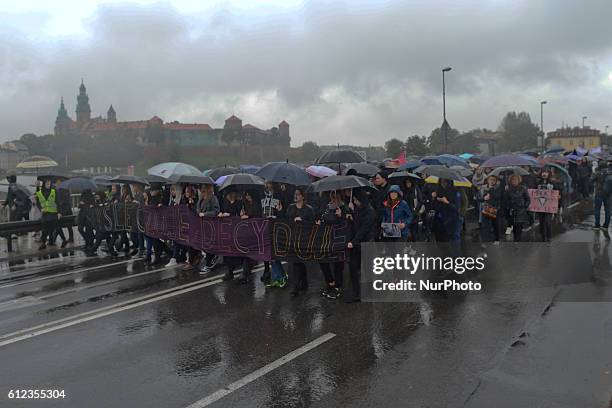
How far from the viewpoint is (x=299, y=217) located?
8148mm

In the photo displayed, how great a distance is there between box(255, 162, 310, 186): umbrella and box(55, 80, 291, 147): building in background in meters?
112

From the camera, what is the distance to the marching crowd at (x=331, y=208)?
799 centimetres

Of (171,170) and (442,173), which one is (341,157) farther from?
(442,173)

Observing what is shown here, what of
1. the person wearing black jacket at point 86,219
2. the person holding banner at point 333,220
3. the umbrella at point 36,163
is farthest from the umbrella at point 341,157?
the umbrella at point 36,163

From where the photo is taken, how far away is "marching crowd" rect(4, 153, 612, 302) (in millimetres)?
7992

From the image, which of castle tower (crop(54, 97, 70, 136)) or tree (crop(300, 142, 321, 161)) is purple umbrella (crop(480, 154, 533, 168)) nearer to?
tree (crop(300, 142, 321, 161))

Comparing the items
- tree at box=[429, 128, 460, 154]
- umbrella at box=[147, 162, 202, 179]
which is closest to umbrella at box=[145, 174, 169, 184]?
umbrella at box=[147, 162, 202, 179]

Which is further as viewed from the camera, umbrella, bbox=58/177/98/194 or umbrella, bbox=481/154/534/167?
umbrella, bbox=58/177/98/194

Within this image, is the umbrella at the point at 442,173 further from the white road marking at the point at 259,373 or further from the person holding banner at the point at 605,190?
the person holding banner at the point at 605,190

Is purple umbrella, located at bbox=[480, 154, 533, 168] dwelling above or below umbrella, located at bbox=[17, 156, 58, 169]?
below

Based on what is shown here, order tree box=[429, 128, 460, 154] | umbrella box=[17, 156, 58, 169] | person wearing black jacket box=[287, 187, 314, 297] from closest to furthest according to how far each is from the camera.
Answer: person wearing black jacket box=[287, 187, 314, 297], umbrella box=[17, 156, 58, 169], tree box=[429, 128, 460, 154]

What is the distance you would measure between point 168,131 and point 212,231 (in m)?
137

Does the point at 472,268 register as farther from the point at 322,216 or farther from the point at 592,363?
the point at 592,363

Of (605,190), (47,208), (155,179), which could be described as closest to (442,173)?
(155,179)
